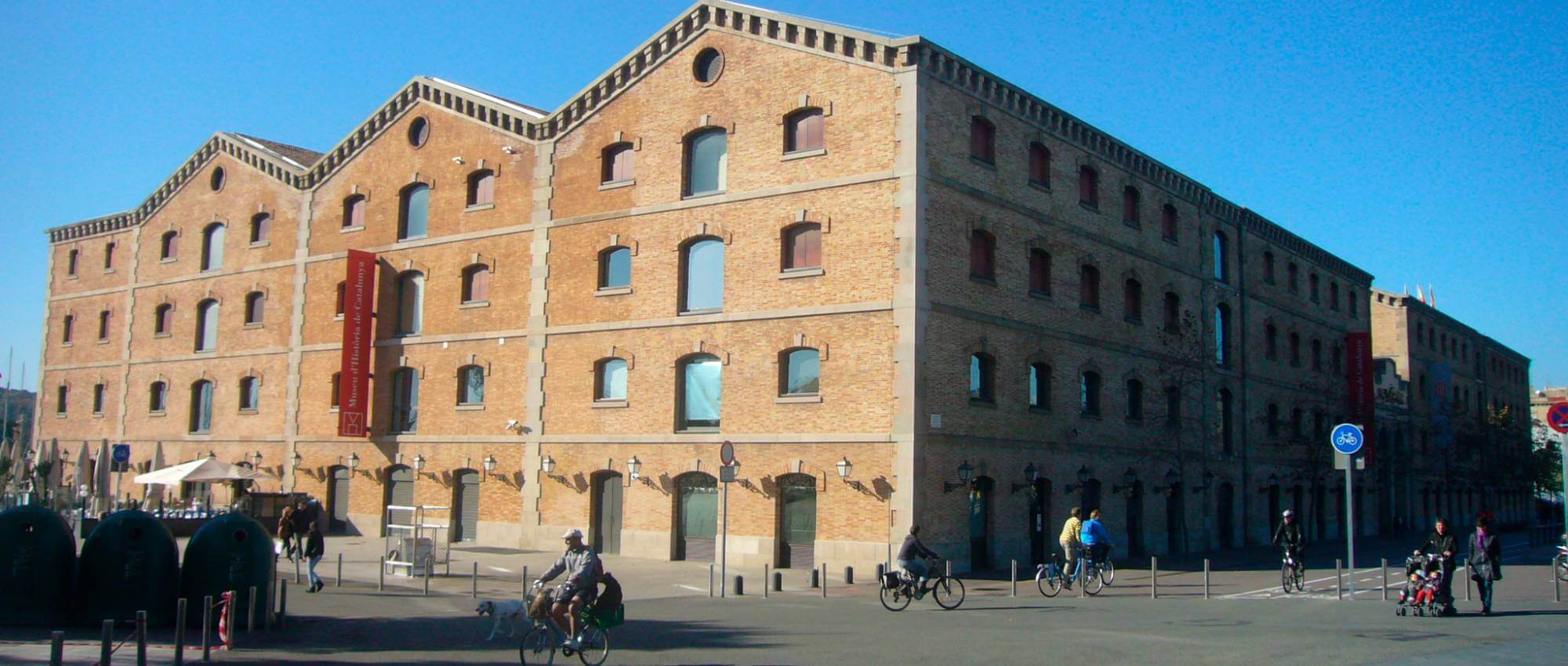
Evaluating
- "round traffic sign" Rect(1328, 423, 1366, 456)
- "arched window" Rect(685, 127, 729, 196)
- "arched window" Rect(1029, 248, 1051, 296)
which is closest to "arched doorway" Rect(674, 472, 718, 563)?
"arched window" Rect(685, 127, 729, 196)

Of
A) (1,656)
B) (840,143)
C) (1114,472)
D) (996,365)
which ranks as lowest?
(1,656)

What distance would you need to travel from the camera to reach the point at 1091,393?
3475 cm

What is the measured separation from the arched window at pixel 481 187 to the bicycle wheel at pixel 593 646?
24.5m

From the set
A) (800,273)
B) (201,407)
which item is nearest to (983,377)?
(800,273)

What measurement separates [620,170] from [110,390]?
26895 mm

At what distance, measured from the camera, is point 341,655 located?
49.1 ft

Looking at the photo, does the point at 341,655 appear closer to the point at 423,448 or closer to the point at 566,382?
the point at 566,382

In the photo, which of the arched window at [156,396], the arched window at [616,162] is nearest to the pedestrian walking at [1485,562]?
the arched window at [616,162]

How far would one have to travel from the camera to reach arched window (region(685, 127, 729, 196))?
31.7m

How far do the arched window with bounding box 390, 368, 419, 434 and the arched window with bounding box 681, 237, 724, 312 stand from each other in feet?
34.6

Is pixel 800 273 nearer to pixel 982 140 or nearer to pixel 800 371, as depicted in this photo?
pixel 800 371

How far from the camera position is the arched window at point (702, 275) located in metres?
31.5

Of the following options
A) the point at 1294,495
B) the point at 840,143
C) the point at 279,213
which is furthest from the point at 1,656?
the point at 1294,495

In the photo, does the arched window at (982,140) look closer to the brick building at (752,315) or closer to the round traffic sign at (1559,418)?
the brick building at (752,315)
